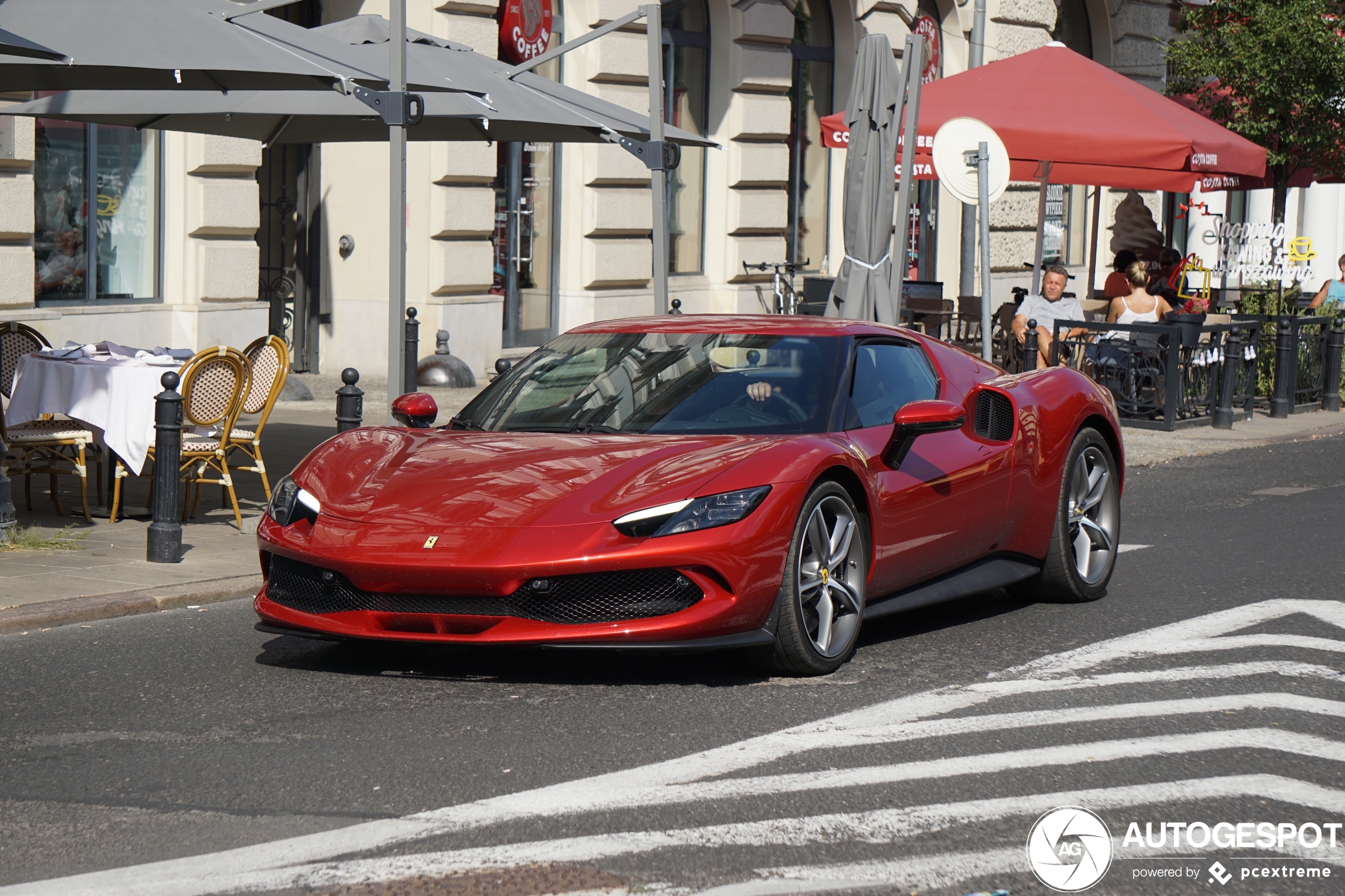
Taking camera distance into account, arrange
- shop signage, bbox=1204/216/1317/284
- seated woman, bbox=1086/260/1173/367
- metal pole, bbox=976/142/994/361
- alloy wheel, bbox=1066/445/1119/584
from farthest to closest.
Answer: shop signage, bbox=1204/216/1317/284 → seated woman, bbox=1086/260/1173/367 → metal pole, bbox=976/142/994/361 → alloy wheel, bbox=1066/445/1119/584

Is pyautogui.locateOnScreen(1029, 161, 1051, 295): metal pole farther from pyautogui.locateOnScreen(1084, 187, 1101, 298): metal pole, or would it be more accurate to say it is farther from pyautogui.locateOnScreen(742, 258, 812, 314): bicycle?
pyautogui.locateOnScreen(742, 258, 812, 314): bicycle

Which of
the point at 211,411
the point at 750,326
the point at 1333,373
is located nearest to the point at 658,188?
the point at 211,411

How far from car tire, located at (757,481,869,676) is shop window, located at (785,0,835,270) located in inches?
707

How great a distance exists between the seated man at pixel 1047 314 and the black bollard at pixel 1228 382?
68.0 inches

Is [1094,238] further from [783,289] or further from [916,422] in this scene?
[916,422]

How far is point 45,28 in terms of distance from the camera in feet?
29.2

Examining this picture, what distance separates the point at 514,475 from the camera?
6.03 meters

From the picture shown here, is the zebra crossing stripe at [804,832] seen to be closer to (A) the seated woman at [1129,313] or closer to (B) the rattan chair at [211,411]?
(B) the rattan chair at [211,411]

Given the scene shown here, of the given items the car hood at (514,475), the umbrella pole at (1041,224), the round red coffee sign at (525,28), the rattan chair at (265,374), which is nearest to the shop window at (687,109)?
the round red coffee sign at (525,28)

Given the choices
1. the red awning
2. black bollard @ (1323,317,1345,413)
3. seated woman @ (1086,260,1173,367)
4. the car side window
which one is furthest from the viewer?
black bollard @ (1323,317,1345,413)

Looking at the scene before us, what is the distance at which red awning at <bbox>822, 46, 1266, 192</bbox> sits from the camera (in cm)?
1463

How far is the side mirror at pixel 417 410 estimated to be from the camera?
7.02m

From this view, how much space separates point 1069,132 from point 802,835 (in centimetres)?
1139

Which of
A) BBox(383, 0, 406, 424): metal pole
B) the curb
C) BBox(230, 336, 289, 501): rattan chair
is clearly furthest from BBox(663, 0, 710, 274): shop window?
the curb
